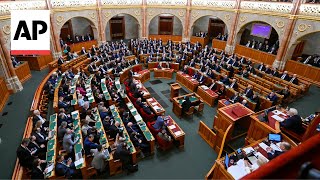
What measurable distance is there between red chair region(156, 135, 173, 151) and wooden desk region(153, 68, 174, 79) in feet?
24.0

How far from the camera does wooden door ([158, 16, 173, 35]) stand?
A: 23.3 metres

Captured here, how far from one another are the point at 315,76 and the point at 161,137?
1177 centimetres

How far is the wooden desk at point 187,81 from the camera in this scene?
13.0 m

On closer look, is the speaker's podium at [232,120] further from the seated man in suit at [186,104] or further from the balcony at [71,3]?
the balcony at [71,3]

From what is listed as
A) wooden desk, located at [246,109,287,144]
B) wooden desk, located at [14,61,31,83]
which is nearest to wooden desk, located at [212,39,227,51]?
wooden desk, located at [246,109,287,144]

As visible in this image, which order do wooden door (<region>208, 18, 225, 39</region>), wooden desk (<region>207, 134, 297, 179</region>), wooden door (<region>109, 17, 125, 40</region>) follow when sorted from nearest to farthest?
wooden desk (<region>207, 134, 297, 179</region>) → wooden door (<region>208, 18, 225, 39</region>) → wooden door (<region>109, 17, 125, 40</region>)

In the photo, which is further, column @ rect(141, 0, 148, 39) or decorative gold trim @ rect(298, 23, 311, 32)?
column @ rect(141, 0, 148, 39)

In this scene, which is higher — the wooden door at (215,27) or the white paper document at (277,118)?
the wooden door at (215,27)

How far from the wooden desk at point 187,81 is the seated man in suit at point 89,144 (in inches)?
298

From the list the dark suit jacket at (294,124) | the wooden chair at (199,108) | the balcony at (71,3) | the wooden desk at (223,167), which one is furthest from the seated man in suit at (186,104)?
the balcony at (71,3)

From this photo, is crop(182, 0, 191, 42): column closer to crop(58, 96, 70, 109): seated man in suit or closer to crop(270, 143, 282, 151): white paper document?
crop(58, 96, 70, 109): seated man in suit

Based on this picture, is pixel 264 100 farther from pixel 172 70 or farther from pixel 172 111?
pixel 172 70

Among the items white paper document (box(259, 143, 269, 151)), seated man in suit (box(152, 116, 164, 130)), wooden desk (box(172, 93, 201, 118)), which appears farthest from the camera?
wooden desk (box(172, 93, 201, 118))

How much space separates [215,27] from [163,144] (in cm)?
1824
